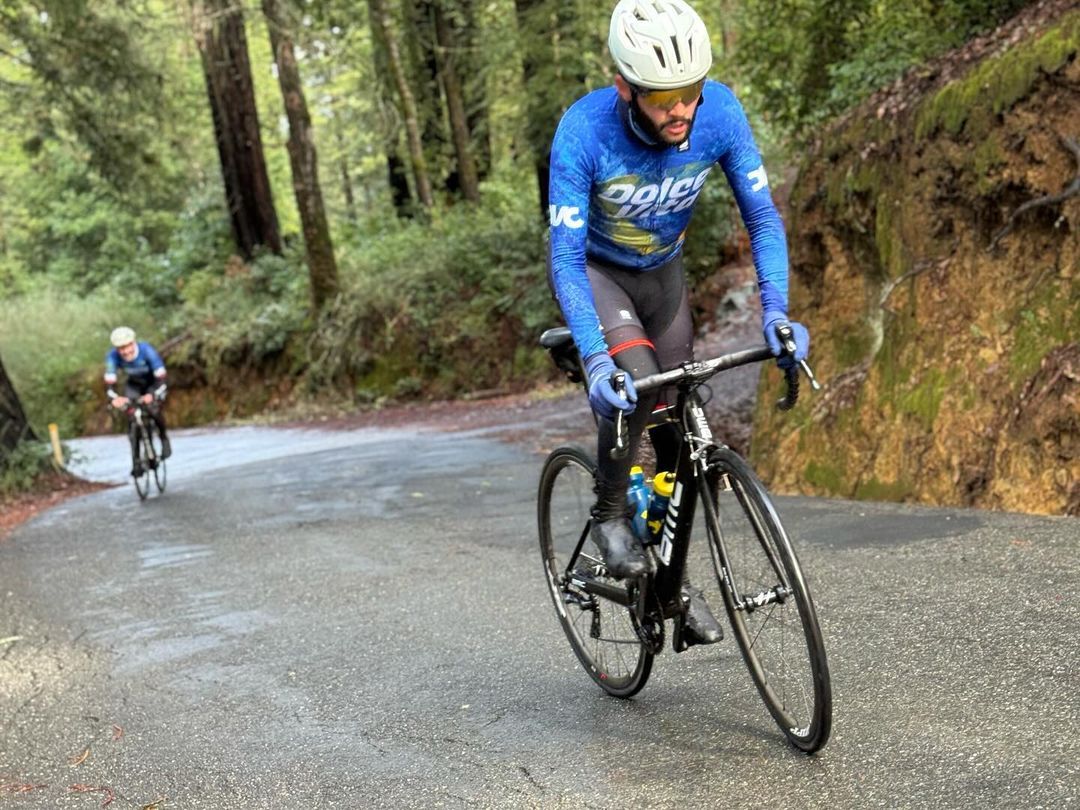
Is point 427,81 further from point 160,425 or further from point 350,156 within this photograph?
point 160,425

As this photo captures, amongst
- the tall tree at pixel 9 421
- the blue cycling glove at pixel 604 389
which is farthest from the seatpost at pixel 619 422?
the tall tree at pixel 9 421

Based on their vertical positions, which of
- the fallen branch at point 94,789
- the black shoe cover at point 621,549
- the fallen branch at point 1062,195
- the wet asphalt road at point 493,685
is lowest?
the wet asphalt road at point 493,685

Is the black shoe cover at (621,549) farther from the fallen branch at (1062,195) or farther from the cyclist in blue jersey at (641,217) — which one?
the fallen branch at (1062,195)

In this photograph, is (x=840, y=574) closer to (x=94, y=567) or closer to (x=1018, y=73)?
(x=1018, y=73)

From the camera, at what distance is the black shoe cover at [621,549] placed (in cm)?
424

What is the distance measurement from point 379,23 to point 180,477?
1436cm

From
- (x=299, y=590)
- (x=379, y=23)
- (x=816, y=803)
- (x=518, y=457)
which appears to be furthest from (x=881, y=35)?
(x=379, y=23)

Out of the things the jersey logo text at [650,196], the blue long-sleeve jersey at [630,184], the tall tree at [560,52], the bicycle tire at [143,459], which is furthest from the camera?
the tall tree at [560,52]

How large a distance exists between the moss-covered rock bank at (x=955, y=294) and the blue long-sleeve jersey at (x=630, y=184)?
3622mm

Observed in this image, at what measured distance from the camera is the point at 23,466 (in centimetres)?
1540

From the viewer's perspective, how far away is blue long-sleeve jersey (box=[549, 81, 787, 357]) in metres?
4.06

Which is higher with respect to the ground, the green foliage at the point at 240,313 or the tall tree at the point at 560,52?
the tall tree at the point at 560,52

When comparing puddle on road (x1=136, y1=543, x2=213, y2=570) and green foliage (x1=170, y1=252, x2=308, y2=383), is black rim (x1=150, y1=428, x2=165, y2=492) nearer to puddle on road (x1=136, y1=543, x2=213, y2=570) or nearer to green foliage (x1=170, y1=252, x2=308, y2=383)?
puddle on road (x1=136, y1=543, x2=213, y2=570)

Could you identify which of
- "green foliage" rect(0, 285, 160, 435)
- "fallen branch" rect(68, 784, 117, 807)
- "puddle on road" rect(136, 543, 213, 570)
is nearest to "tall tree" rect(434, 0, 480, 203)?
"green foliage" rect(0, 285, 160, 435)
